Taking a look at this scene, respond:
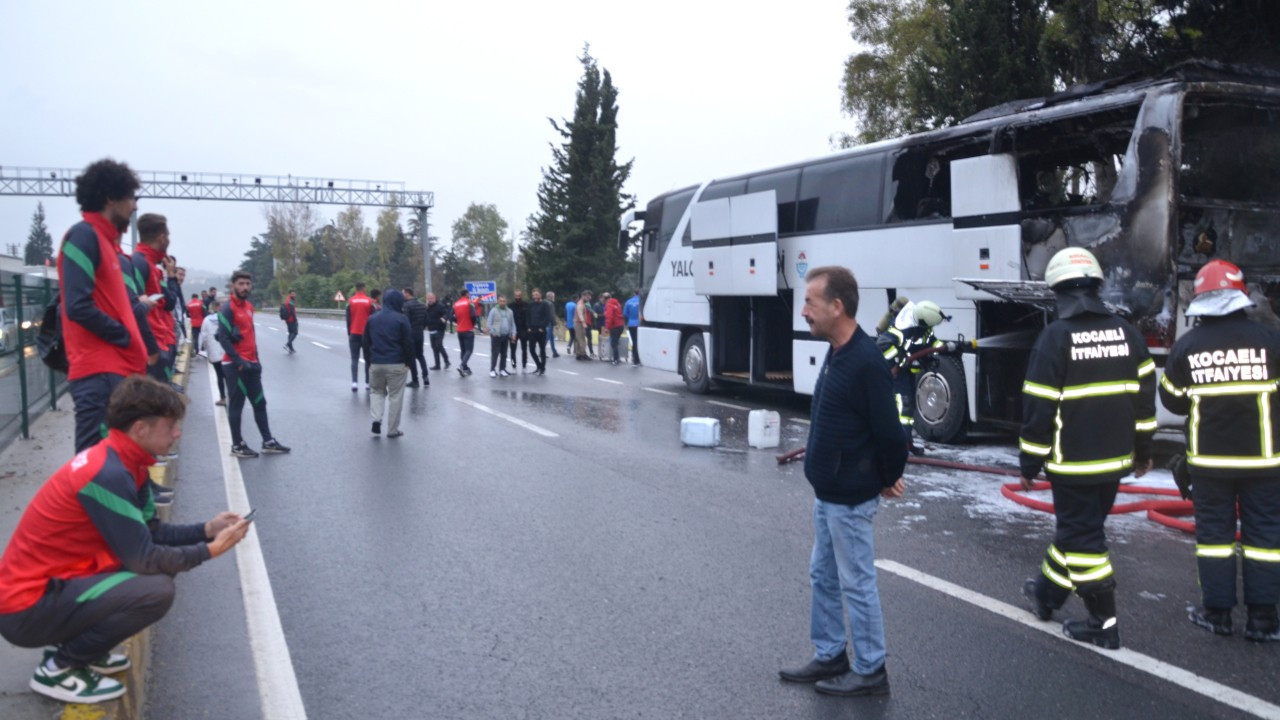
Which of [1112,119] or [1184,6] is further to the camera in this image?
[1184,6]

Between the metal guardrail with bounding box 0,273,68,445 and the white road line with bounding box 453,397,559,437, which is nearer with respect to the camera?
the metal guardrail with bounding box 0,273,68,445

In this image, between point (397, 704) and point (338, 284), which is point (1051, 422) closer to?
point (397, 704)

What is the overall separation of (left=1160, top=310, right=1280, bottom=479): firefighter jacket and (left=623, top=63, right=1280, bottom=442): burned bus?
352 cm

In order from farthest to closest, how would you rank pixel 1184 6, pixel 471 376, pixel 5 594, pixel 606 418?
pixel 471 376 < pixel 1184 6 < pixel 606 418 < pixel 5 594

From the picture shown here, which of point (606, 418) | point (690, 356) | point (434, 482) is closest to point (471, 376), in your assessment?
point (690, 356)

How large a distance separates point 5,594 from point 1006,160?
32.6 feet

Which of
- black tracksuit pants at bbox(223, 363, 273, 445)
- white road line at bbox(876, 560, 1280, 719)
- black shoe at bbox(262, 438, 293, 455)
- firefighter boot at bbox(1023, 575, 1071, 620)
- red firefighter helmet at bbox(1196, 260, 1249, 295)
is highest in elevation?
red firefighter helmet at bbox(1196, 260, 1249, 295)

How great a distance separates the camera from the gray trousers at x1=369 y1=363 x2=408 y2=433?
1209cm

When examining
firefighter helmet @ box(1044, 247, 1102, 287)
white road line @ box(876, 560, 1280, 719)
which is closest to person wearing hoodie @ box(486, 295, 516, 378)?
white road line @ box(876, 560, 1280, 719)

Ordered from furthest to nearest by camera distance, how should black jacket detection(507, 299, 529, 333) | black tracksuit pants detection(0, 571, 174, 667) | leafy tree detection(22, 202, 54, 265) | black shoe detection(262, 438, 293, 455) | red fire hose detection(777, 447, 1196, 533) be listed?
leafy tree detection(22, 202, 54, 265) → black jacket detection(507, 299, 529, 333) → black shoe detection(262, 438, 293, 455) → red fire hose detection(777, 447, 1196, 533) → black tracksuit pants detection(0, 571, 174, 667)

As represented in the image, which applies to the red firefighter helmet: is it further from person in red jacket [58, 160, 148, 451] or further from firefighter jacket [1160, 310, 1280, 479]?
person in red jacket [58, 160, 148, 451]

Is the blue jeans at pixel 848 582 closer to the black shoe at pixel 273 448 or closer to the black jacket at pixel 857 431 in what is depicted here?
the black jacket at pixel 857 431

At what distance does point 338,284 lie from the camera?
88.9 metres

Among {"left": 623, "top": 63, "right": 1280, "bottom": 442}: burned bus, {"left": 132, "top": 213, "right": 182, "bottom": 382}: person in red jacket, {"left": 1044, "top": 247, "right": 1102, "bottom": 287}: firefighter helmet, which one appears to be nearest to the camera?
{"left": 1044, "top": 247, "right": 1102, "bottom": 287}: firefighter helmet
